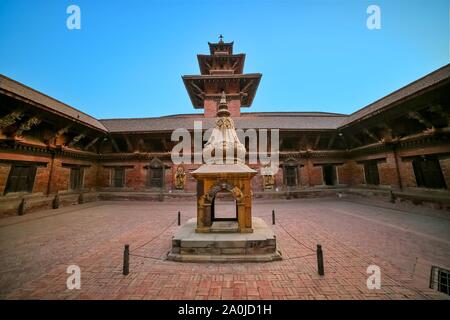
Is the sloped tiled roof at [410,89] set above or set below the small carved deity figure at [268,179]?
above

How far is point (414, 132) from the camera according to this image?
406 inches

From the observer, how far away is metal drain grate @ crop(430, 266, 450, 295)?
314cm

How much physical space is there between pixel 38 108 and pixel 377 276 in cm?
1533

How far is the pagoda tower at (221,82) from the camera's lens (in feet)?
62.6

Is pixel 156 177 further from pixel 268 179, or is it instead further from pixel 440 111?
pixel 440 111

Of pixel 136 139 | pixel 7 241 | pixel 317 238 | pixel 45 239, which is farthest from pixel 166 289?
pixel 136 139

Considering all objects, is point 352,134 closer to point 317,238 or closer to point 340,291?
point 317,238

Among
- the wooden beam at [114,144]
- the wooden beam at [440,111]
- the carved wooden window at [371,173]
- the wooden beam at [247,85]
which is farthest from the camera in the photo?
the wooden beam at [247,85]

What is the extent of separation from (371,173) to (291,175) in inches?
228

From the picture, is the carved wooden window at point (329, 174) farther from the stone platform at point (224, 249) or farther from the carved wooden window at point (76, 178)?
the carved wooden window at point (76, 178)

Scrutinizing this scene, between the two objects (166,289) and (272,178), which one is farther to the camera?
(272,178)

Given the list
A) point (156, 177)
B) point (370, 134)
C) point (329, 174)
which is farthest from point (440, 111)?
point (156, 177)

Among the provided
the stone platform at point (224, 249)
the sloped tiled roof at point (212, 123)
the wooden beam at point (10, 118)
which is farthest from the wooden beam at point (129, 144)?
the stone platform at point (224, 249)

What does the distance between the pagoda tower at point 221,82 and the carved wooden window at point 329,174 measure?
10.4 meters
